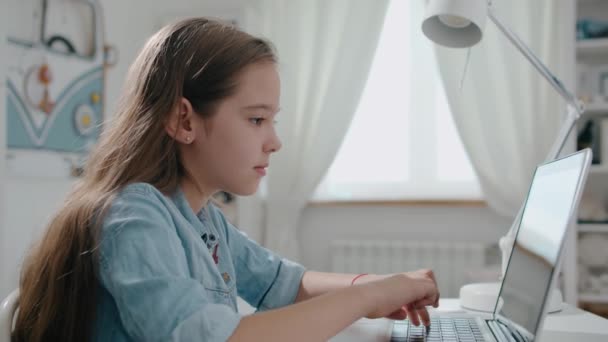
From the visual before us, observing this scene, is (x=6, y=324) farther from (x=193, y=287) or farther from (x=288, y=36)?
(x=288, y=36)

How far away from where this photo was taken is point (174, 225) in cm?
80

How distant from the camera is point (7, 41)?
7.16ft

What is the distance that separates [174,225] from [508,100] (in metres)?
1.99

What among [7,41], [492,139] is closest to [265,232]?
[492,139]

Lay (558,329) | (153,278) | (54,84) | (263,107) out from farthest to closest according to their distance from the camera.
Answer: (54,84) → (558,329) → (263,107) → (153,278)

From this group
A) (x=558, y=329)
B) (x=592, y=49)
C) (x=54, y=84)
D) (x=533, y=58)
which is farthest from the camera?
(x=54, y=84)

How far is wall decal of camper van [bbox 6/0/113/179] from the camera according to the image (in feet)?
7.38

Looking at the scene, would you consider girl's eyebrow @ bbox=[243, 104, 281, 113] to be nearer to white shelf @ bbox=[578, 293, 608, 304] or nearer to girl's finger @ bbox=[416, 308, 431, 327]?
girl's finger @ bbox=[416, 308, 431, 327]

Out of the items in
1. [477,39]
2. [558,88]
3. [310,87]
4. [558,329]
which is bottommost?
[558,329]

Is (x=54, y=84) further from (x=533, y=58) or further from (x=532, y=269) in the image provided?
(x=532, y=269)

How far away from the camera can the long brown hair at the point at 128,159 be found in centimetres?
75

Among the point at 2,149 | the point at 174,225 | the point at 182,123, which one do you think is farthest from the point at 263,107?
the point at 2,149

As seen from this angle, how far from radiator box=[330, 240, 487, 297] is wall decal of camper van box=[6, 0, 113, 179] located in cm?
127

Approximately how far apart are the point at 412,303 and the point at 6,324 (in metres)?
0.59
